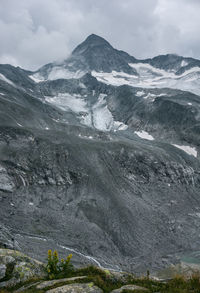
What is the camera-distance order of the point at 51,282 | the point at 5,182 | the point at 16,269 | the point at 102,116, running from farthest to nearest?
the point at 102,116, the point at 5,182, the point at 16,269, the point at 51,282

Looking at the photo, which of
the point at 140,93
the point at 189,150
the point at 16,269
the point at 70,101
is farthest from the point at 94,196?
the point at 70,101

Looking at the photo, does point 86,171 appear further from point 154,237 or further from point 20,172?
point 154,237

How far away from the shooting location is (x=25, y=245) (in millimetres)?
37031

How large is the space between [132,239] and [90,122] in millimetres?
103290

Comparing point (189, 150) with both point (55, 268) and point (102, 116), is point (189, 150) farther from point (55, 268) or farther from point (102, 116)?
point (55, 268)

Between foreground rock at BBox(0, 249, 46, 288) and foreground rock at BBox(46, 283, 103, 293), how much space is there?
2396mm

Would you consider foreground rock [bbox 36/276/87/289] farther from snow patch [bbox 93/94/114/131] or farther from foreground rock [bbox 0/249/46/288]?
snow patch [bbox 93/94/114/131]

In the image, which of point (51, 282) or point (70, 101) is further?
point (70, 101)

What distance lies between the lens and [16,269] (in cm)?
1066

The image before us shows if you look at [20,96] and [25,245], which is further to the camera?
[20,96]

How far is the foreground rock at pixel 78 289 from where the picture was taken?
25.8 feet

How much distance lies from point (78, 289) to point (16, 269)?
3.68 m

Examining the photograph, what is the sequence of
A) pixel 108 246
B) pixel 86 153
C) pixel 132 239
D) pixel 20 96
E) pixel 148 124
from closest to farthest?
pixel 108 246 < pixel 132 239 < pixel 86 153 < pixel 20 96 < pixel 148 124

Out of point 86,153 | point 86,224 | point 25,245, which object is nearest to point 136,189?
point 86,153
